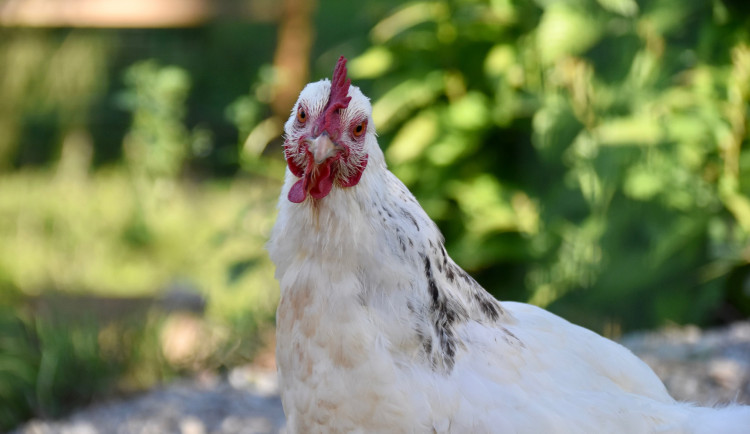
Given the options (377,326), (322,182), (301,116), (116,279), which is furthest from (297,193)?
(116,279)

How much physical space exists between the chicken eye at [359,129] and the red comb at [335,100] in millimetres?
46

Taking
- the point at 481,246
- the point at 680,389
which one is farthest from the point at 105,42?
the point at 680,389

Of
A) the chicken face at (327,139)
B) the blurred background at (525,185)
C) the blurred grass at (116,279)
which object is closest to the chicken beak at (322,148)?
the chicken face at (327,139)

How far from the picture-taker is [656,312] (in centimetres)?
421

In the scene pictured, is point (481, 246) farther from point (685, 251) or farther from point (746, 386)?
point (746, 386)

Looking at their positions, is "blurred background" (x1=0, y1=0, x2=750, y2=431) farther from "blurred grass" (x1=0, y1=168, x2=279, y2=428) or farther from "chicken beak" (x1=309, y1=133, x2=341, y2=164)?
"chicken beak" (x1=309, y1=133, x2=341, y2=164)

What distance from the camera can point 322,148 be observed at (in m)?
1.62

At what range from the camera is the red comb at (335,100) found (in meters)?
1.67

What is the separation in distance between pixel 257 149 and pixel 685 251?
2663 millimetres

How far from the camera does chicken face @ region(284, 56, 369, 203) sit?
1.67m

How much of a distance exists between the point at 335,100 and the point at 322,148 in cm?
12

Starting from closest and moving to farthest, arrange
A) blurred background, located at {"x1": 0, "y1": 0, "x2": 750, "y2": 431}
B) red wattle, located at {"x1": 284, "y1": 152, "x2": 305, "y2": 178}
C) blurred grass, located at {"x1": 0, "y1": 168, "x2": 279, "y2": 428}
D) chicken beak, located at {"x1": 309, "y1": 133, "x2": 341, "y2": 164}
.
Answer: chicken beak, located at {"x1": 309, "y1": 133, "x2": 341, "y2": 164}
red wattle, located at {"x1": 284, "y1": 152, "x2": 305, "y2": 178}
blurred background, located at {"x1": 0, "y1": 0, "x2": 750, "y2": 431}
blurred grass, located at {"x1": 0, "y1": 168, "x2": 279, "y2": 428}

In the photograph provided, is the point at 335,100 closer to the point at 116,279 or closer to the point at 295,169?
the point at 295,169

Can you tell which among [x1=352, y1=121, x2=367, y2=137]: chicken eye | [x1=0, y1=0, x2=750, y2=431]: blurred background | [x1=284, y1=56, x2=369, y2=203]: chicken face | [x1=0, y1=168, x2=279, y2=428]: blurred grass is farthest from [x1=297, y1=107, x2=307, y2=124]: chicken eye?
[x1=0, y1=168, x2=279, y2=428]: blurred grass
